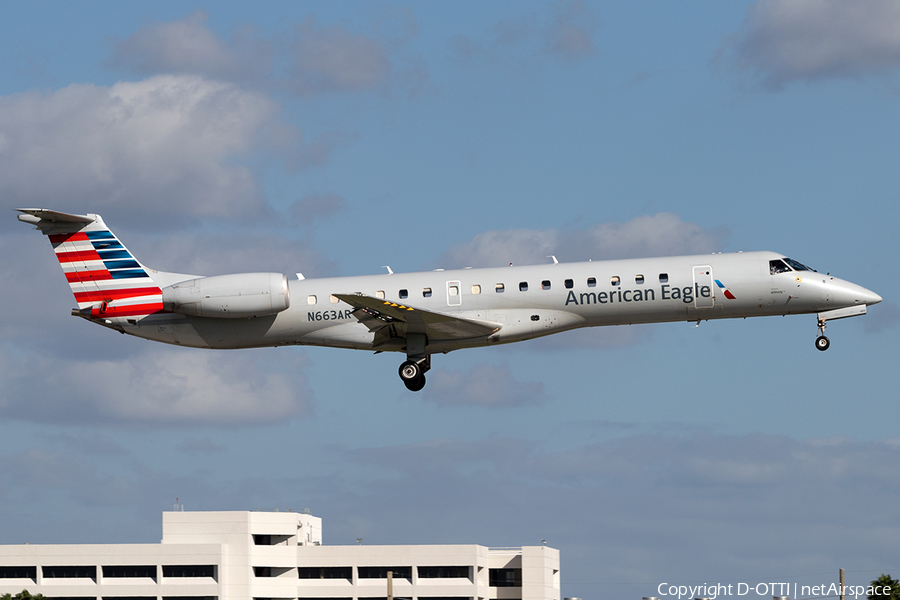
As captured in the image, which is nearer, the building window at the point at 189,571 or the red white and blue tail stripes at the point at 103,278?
the red white and blue tail stripes at the point at 103,278

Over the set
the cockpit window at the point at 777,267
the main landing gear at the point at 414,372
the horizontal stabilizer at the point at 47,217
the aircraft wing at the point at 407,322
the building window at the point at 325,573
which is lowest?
the building window at the point at 325,573

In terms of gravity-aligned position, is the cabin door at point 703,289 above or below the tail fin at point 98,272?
below

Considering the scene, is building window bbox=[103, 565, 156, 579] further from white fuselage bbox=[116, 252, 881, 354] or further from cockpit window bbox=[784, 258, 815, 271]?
→ cockpit window bbox=[784, 258, 815, 271]

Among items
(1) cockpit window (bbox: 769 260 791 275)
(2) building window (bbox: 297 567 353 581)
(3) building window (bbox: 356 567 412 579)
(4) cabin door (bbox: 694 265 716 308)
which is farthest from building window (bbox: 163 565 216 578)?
(1) cockpit window (bbox: 769 260 791 275)

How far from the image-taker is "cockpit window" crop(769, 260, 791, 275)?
36594mm

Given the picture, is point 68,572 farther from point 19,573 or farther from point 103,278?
point 103,278

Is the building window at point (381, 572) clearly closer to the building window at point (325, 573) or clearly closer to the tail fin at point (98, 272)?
the building window at point (325, 573)

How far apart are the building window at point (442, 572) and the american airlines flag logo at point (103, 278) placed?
140ft

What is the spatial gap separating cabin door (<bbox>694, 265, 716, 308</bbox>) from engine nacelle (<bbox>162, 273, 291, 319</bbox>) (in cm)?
1206

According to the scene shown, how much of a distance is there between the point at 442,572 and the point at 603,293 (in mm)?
44665

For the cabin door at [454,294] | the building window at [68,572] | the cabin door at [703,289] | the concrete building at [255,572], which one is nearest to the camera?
the cabin door at [703,289]

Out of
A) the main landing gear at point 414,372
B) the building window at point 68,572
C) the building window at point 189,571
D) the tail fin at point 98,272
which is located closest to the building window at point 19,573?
the building window at point 68,572

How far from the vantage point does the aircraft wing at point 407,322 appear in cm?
3538

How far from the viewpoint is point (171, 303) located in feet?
123
